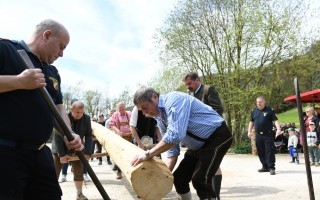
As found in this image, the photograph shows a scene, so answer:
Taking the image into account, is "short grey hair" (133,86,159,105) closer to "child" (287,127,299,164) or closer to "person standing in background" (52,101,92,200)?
"person standing in background" (52,101,92,200)

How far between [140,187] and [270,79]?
16955 mm

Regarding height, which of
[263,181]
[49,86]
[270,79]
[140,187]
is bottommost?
[263,181]

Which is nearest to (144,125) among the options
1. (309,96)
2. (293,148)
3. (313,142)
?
(313,142)

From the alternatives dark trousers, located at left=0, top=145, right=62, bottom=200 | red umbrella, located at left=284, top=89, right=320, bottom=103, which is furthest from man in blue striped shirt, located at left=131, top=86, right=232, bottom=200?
red umbrella, located at left=284, top=89, right=320, bottom=103

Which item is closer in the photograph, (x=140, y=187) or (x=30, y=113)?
(x=30, y=113)

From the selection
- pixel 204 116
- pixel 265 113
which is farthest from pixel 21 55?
pixel 265 113

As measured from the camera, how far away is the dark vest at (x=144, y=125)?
22.4 ft

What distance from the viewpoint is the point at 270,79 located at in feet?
63.1

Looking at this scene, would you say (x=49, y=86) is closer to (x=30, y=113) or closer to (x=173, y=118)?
(x=30, y=113)

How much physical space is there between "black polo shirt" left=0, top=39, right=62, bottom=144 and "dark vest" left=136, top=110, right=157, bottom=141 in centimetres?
420

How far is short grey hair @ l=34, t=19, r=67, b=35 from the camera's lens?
2625 mm

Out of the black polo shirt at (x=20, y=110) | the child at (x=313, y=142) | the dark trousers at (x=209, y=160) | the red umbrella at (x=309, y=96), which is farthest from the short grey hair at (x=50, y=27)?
the red umbrella at (x=309, y=96)

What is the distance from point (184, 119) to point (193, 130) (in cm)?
31

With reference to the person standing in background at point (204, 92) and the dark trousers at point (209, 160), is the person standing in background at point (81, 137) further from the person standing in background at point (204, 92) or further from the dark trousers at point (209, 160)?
the dark trousers at point (209, 160)
